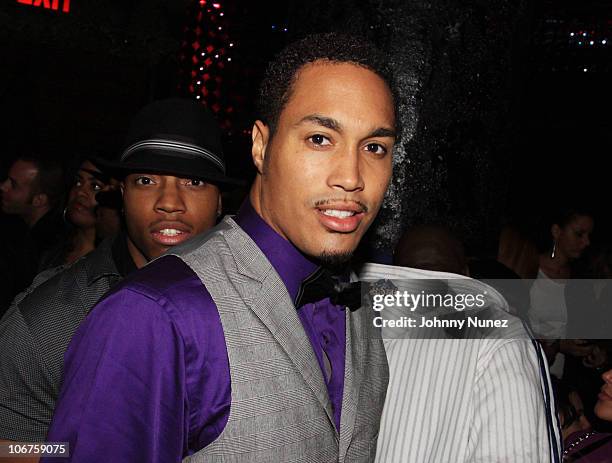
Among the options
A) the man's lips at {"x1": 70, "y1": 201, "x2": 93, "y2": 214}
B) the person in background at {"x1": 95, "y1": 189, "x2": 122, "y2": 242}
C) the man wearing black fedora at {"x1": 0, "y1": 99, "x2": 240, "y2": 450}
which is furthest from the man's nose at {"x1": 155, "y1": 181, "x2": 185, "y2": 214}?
the man's lips at {"x1": 70, "y1": 201, "x2": 93, "y2": 214}

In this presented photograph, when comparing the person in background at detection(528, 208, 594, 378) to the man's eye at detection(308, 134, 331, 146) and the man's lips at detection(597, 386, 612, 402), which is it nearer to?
the man's lips at detection(597, 386, 612, 402)

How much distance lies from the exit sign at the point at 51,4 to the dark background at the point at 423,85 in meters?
0.10

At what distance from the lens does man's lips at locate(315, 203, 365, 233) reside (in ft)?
5.07

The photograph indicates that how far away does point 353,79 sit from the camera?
5.23 ft

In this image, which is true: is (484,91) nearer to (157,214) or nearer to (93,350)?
(157,214)

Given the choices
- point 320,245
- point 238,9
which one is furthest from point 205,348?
point 238,9

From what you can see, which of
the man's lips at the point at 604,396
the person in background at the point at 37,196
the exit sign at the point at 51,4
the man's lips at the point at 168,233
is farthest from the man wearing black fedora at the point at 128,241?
the exit sign at the point at 51,4

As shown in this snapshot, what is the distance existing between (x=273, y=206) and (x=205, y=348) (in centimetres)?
41

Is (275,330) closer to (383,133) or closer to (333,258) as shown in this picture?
(333,258)

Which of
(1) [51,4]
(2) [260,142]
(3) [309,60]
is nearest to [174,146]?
(2) [260,142]

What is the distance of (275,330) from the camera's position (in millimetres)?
1503

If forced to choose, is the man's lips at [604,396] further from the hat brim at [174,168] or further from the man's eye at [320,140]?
the man's eye at [320,140]

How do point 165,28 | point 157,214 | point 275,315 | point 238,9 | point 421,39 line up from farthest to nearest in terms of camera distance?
point 165,28 → point 238,9 → point 421,39 → point 157,214 → point 275,315

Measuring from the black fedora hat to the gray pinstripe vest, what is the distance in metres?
1.01
